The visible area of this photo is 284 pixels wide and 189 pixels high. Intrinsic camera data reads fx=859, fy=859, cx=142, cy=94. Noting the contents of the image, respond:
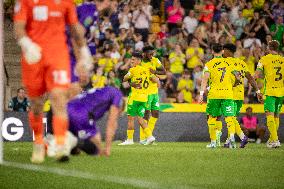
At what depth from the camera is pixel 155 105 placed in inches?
917

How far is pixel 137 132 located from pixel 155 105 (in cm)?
251

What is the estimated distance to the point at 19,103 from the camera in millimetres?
25344

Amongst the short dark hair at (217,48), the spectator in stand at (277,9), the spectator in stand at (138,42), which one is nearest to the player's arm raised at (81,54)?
the short dark hair at (217,48)

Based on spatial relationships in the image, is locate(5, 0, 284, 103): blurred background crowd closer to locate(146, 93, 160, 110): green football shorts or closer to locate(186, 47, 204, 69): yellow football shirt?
locate(186, 47, 204, 69): yellow football shirt

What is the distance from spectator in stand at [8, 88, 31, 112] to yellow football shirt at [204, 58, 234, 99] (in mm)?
6847

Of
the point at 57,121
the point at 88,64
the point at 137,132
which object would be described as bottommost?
the point at 137,132

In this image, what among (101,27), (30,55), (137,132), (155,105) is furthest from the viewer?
(101,27)

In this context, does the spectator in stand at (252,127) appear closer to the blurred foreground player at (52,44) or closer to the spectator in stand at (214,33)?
the spectator in stand at (214,33)

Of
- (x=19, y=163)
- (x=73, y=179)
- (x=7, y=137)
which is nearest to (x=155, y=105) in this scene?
(x=7, y=137)

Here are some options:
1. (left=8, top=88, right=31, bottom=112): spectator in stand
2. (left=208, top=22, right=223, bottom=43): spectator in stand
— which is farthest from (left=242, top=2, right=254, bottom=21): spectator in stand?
(left=8, top=88, right=31, bottom=112): spectator in stand

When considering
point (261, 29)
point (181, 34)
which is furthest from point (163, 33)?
point (261, 29)

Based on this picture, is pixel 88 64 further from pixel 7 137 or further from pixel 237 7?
pixel 237 7

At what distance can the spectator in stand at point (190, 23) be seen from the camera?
30.1 metres

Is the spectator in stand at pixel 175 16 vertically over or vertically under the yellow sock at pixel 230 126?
over
